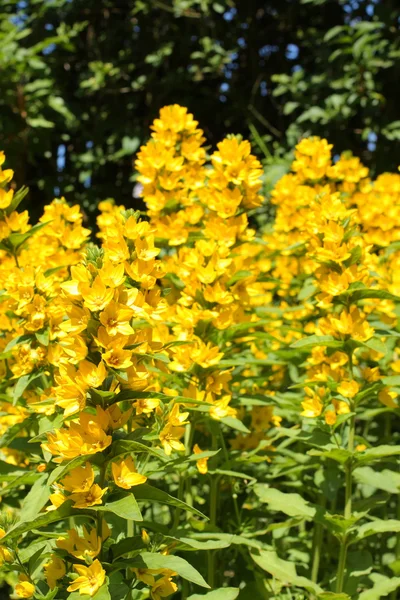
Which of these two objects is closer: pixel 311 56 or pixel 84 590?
pixel 84 590

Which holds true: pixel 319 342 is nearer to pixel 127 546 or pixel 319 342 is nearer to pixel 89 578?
pixel 127 546

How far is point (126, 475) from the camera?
4.75 ft

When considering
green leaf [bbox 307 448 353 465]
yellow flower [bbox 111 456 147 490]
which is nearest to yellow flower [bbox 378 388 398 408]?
green leaf [bbox 307 448 353 465]

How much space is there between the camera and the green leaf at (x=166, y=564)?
4.78 ft

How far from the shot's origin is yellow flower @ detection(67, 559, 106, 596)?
4.56ft

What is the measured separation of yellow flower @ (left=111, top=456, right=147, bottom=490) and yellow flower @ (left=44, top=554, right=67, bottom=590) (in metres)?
0.26

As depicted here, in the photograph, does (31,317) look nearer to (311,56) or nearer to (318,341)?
(318,341)

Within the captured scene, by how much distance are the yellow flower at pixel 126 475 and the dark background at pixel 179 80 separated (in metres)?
4.13

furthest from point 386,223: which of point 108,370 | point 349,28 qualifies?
point 349,28

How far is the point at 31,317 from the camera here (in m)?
1.96

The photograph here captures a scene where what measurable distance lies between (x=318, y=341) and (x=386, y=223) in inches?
43.6

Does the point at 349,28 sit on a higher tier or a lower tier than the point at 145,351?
lower

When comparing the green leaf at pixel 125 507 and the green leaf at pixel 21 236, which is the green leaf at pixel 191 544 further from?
the green leaf at pixel 21 236

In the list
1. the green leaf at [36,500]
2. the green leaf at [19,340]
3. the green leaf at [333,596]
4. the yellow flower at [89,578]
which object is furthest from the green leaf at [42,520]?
the green leaf at [333,596]
